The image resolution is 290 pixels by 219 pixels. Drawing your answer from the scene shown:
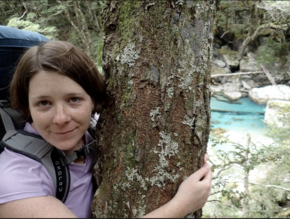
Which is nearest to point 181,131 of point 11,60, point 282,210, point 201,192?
point 201,192

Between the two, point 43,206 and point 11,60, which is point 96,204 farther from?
point 11,60

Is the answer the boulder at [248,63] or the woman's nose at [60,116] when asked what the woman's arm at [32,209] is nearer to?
the woman's nose at [60,116]

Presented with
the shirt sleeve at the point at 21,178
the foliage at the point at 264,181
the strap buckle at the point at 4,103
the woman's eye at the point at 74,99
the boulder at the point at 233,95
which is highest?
the woman's eye at the point at 74,99

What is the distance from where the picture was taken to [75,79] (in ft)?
2.71

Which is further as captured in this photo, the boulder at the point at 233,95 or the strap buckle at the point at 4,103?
the boulder at the point at 233,95

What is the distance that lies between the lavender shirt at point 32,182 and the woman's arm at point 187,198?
0.36 metres

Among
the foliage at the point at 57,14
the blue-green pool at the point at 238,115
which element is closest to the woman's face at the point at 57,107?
the foliage at the point at 57,14

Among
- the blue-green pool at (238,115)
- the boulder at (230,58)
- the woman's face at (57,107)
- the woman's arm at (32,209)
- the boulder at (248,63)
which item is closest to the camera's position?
the woman's arm at (32,209)

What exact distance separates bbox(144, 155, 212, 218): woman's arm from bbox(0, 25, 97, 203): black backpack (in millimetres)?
391

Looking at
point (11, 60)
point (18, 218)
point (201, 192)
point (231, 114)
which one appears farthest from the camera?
point (231, 114)

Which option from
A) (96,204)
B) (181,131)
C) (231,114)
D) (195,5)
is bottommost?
(231,114)

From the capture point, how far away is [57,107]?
0.78 metres

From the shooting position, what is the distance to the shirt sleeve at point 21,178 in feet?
2.23

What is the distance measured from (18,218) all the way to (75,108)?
16.5 inches
